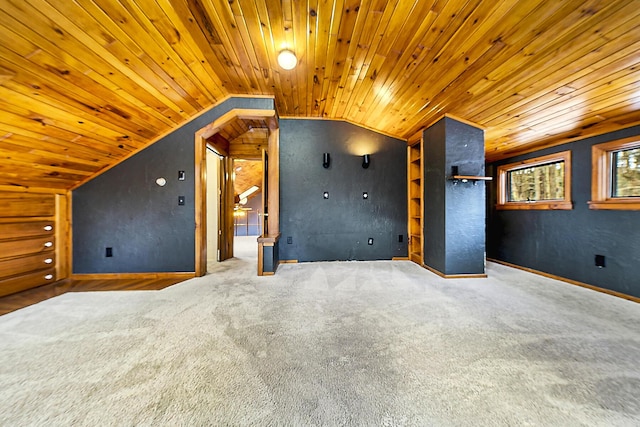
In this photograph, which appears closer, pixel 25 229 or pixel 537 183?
pixel 25 229

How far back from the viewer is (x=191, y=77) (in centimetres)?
243

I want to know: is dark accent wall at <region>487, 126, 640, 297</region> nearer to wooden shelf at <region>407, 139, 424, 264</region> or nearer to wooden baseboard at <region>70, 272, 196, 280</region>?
wooden shelf at <region>407, 139, 424, 264</region>

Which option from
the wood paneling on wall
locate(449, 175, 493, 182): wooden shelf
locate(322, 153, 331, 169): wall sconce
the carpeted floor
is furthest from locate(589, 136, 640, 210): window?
the wood paneling on wall

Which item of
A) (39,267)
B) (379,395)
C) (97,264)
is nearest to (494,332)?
(379,395)

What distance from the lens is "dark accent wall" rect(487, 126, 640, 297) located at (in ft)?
8.01

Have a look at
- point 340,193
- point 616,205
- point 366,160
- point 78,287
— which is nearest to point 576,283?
point 616,205

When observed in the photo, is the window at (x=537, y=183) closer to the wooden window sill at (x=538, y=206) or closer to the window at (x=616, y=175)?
the wooden window sill at (x=538, y=206)

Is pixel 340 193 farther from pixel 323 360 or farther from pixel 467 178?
pixel 323 360

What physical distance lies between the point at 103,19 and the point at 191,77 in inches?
34.9

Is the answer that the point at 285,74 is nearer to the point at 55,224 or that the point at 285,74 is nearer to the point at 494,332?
the point at 494,332

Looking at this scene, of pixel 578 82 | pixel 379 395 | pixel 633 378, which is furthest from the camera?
pixel 578 82

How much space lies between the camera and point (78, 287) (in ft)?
8.71

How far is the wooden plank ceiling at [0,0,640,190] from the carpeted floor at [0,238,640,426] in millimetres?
1800

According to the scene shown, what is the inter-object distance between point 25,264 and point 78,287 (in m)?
0.59
